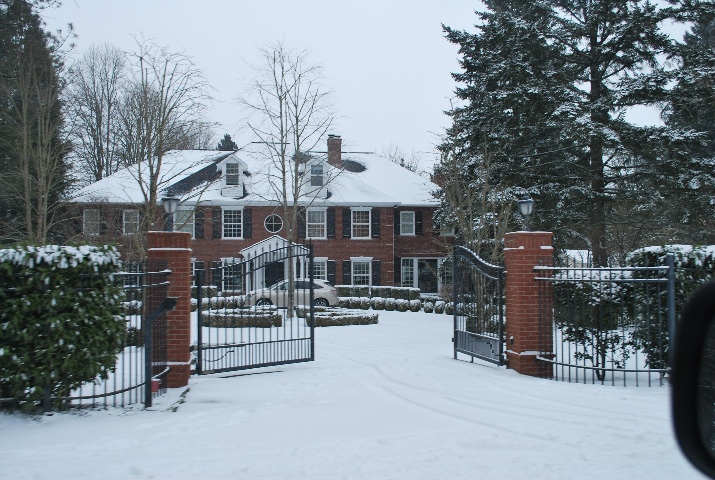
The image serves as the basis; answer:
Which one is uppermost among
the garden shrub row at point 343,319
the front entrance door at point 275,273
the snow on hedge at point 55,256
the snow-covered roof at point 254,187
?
the snow-covered roof at point 254,187

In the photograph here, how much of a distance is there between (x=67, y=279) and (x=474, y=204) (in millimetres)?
19107

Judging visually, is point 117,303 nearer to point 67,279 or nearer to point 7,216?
point 67,279

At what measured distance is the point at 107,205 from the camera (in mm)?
26766

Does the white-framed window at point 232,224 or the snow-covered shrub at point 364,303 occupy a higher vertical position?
the white-framed window at point 232,224

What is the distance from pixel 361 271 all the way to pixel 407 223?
4.07 m

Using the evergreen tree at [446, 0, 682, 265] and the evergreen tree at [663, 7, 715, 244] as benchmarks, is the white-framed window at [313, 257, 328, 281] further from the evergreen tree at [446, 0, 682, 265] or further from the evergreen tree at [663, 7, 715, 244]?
the evergreen tree at [663, 7, 715, 244]

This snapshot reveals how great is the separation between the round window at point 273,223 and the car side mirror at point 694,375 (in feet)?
104

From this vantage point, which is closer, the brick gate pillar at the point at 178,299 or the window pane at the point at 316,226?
the brick gate pillar at the point at 178,299

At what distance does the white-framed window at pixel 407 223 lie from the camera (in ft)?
116

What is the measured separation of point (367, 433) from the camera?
6137 millimetres

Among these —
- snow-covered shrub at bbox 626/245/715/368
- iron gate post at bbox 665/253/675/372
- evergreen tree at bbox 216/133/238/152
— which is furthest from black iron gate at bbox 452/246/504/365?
evergreen tree at bbox 216/133/238/152

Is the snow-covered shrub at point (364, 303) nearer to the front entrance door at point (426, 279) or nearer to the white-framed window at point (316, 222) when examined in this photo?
the white-framed window at point (316, 222)

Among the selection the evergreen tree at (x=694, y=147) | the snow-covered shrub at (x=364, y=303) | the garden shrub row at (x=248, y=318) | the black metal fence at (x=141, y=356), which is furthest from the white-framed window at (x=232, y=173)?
the black metal fence at (x=141, y=356)

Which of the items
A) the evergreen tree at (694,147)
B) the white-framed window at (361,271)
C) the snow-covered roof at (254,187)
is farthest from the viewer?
the white-framed window at (361,271)
